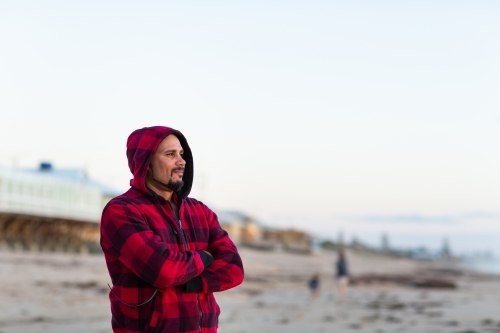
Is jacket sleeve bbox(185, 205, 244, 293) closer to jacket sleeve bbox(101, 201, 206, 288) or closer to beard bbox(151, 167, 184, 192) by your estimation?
jacket sleeve bbox(101, 201, 206, 288)

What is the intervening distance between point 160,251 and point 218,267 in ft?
1.11

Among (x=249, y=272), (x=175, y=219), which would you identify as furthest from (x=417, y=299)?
(x=175, y=219)

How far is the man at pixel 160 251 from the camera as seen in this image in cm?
266

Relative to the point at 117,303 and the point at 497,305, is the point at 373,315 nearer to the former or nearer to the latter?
the point at 497,305

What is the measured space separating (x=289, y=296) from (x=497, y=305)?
617 cm

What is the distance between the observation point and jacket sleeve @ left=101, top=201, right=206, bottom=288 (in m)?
2.62

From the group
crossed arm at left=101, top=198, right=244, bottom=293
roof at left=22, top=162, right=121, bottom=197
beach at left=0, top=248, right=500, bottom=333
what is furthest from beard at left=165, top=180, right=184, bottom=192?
roof at left=22, top=162, right=121, bottom=197

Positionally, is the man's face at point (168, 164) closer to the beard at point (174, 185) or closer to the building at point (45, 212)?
the beard at point (174, 185)

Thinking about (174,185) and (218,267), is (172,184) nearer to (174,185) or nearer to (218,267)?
(174,185)

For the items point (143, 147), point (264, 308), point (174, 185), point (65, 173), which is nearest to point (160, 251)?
point (174, 185)

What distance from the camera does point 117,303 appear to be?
2.75 metres

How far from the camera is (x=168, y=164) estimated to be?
280 cm

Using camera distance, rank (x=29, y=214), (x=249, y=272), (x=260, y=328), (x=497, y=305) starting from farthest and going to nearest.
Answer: (x=29, y=214) < (x=249, y=272) < (x=497, y=305) < (x=260, y=328)

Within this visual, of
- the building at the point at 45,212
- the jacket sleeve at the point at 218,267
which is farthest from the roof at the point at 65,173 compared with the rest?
the jacket sleeve at the point at 218,267
